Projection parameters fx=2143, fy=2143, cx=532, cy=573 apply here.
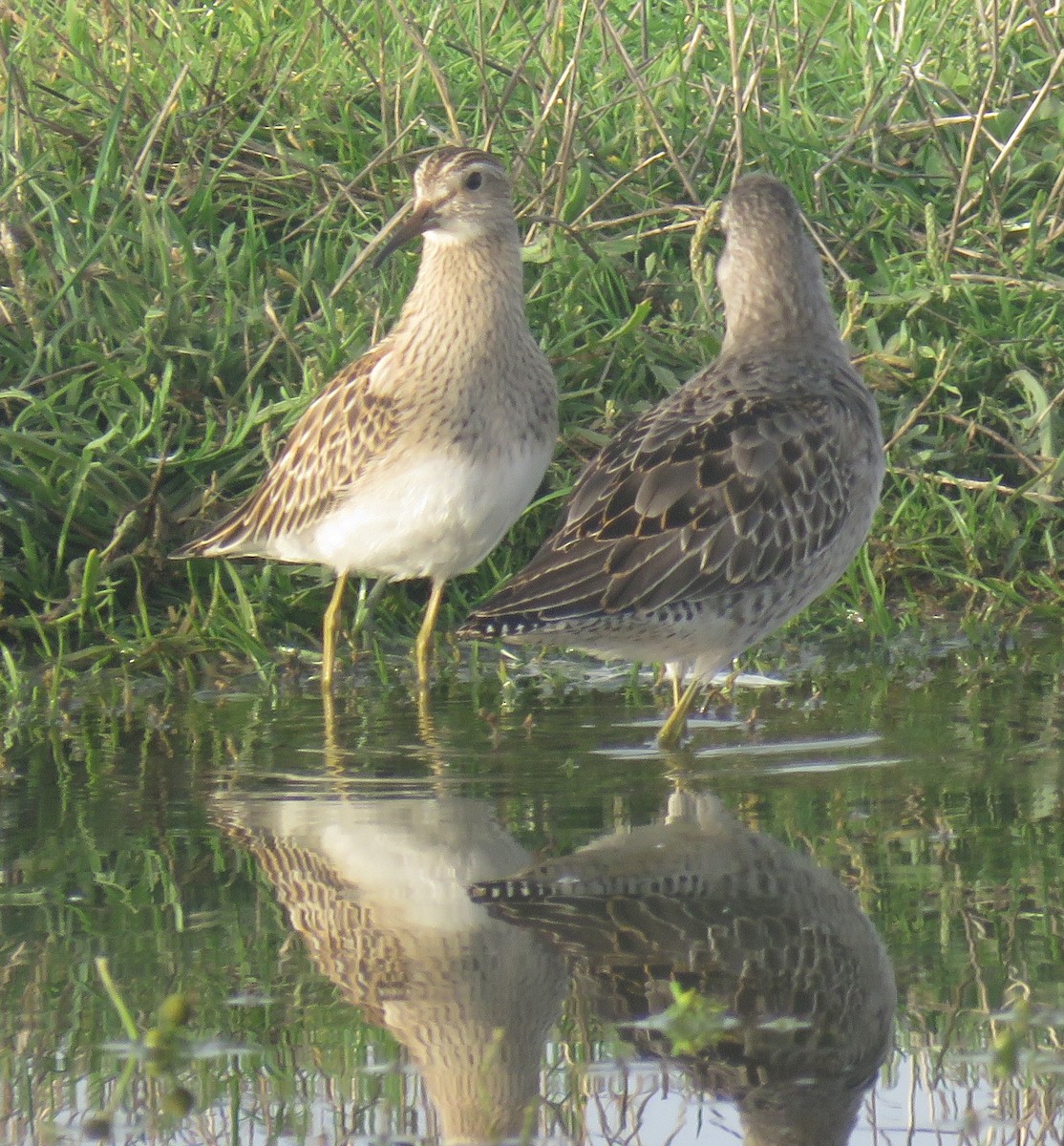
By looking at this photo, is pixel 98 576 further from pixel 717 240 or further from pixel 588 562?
pixel 717 240

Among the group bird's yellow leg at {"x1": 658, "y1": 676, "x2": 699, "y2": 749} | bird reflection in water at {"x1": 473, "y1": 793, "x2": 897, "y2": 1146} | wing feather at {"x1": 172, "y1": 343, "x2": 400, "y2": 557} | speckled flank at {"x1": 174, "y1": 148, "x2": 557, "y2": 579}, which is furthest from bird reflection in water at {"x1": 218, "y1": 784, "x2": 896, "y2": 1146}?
wing feather at {"x1": 172, "y1": 343, "x2": 400, "y2": 557}

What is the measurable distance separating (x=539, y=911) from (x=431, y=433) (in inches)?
102

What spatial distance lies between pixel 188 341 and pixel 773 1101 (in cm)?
468

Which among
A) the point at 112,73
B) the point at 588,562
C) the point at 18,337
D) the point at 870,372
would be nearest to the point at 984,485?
the point at 870,372

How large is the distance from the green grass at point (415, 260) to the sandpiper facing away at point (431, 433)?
30 cm

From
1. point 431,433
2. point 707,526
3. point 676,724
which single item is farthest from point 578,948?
point 431,433

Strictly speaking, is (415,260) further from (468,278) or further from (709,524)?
(709,524)

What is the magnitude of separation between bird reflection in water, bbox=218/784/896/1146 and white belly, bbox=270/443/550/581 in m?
1.54

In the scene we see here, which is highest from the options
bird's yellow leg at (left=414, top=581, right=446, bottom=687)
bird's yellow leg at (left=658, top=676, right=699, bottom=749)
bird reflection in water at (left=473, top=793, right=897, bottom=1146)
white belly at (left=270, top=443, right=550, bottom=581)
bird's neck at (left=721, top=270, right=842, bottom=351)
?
bird's neck at (left=721, top=270, right=842, bottom=351)

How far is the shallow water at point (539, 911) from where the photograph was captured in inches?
131

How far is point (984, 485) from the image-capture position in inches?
280

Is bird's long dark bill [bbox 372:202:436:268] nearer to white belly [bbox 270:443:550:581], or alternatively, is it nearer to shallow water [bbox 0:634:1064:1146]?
white belly [bbox 270:443:550:581]

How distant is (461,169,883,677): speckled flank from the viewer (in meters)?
5.64

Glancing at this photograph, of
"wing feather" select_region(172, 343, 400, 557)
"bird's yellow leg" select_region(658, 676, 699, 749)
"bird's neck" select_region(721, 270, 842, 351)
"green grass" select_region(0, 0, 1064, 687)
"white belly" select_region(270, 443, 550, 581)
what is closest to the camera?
"bird's yellow leg" select_region(658, 676, 699, 749)
